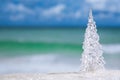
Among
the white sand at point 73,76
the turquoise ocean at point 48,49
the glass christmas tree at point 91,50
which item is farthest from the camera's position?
the turquoise ocean at point 48,49

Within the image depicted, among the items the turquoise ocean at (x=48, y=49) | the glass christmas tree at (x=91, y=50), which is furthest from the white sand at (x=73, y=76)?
the turquoise ocean at (x=48, y=49)

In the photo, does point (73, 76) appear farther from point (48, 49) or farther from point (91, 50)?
point (48, 49)

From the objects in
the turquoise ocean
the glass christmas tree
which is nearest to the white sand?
the glass christmas tree

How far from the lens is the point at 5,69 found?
693 cm

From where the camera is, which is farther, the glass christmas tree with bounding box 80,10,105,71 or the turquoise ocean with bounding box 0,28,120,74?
the turquoise ocean with bounding box 0,28,120,74

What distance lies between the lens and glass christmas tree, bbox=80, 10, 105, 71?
20.8ft

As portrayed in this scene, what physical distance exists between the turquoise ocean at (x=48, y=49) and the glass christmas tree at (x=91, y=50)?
24.2 inches

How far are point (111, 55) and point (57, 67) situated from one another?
46.2 inches

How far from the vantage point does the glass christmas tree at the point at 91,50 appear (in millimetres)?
6340

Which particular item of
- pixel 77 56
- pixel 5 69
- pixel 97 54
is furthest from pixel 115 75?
pixel 5 69

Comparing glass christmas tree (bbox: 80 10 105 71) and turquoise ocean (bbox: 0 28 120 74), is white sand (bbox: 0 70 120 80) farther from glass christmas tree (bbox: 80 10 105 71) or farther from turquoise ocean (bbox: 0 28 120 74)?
turquoise ocean (bbox: 0 28 120 74)

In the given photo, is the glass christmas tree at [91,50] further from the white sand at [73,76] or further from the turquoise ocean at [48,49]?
the white sand at [73,76]

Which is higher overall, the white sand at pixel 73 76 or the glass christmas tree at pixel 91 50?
the glass christmas tree at pixel 91 50

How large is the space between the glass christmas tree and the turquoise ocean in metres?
0.62
